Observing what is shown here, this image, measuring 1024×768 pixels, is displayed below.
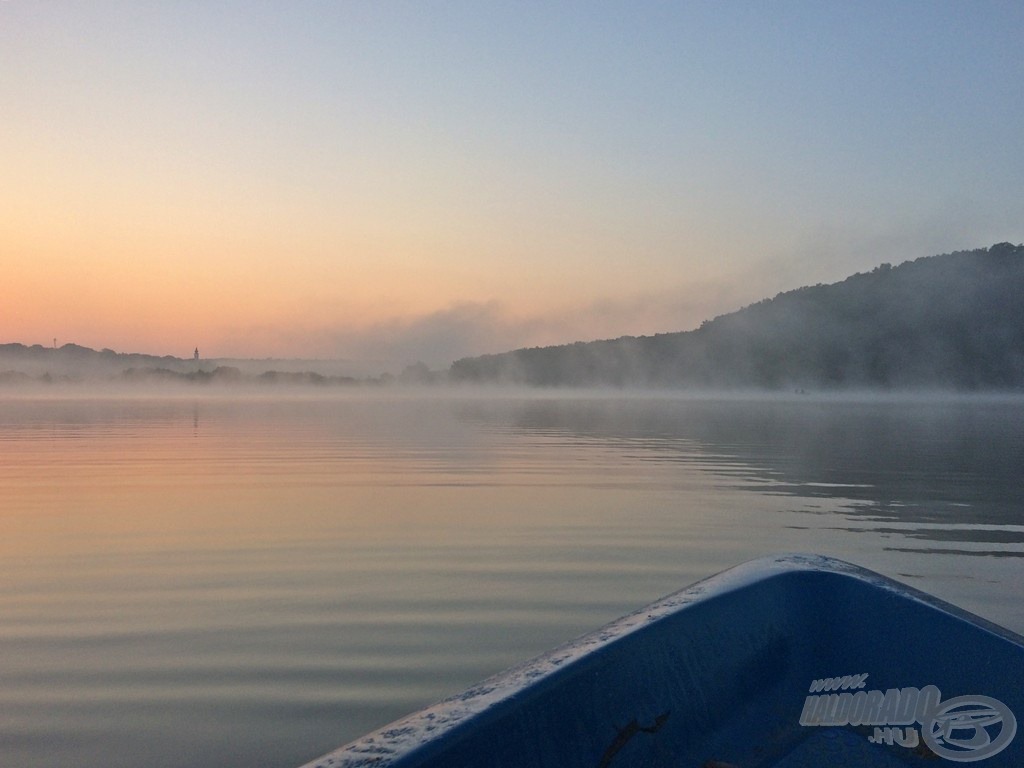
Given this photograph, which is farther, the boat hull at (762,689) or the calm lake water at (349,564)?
the calm lake water at (349,564)

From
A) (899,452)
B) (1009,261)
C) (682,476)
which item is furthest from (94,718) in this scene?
(1009,261)

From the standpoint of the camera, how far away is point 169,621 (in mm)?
4637

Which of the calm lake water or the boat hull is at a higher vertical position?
the boat hull

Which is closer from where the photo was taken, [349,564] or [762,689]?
[762,689]

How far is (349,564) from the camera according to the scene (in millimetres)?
6094

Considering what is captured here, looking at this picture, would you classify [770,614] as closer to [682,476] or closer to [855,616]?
[855,616]

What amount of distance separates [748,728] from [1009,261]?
157 meters

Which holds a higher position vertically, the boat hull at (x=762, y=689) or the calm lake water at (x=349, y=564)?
the boat hull at (x=762, y=689)

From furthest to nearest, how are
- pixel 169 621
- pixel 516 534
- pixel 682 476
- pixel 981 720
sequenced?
pixel 682 476 → pixel 516 534 → pixel 169 621 → pixel 981 720

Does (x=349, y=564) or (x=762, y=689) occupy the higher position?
(x=762, y=689)

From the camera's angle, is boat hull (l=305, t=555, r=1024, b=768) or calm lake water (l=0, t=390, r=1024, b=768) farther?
calm lake water (l=0, t=390, r=1024, b=768)

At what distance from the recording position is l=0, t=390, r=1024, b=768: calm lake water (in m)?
3.41

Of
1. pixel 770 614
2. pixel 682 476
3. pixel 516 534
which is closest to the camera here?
pixel 770 614

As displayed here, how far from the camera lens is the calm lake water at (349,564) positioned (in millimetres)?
3408
